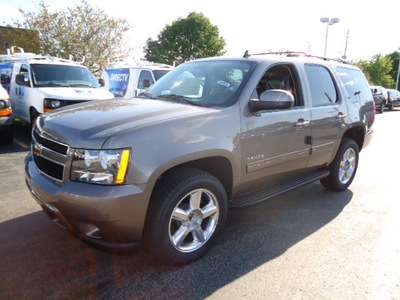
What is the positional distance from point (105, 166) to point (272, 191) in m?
1.87

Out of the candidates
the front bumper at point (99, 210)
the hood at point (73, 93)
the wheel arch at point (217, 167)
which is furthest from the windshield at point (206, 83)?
the hood at point (73, 93)

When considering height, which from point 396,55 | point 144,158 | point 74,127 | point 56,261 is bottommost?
point 56,261

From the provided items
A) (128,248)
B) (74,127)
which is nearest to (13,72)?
(74,127)

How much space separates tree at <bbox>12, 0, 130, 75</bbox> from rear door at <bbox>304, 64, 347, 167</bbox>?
61.8 feet

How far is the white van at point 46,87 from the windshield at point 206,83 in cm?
394

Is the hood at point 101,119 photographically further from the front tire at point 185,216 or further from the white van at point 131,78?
the white van at point 131,78

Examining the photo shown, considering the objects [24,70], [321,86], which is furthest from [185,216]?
[24,70]

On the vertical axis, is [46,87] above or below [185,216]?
above

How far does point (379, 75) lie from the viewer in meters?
47.0

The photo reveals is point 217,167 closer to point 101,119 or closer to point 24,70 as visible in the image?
point 101,119

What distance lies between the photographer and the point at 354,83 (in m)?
4.64

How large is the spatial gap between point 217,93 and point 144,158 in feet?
3.93

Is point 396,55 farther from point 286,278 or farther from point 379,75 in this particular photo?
point 286,278

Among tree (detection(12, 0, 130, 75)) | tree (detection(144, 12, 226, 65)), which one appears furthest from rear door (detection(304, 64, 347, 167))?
tree (detection(144, 12, 226, 65))
